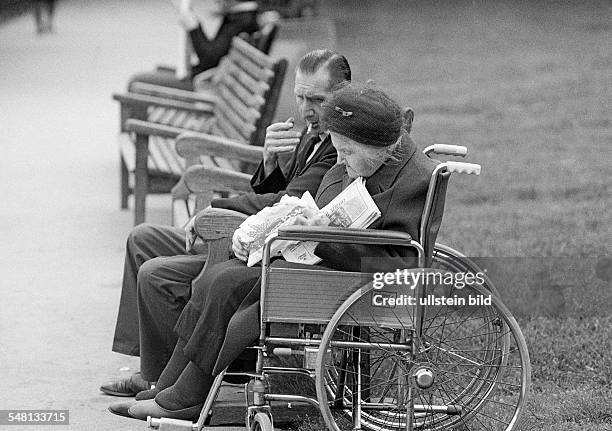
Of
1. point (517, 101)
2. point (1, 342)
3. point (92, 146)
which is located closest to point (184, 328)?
point (1, 342)

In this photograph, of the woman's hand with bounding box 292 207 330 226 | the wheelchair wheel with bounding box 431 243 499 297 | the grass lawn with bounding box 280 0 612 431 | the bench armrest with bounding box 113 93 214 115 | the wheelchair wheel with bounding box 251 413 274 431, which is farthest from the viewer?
the bench armrest with bounding box 113 93 214 115

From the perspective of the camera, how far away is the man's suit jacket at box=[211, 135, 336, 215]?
494 cm

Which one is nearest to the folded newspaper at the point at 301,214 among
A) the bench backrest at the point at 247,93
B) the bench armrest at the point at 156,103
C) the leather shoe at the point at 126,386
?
the leather shoe at the point at 126,386

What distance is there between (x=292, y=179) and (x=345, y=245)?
35.7 inches

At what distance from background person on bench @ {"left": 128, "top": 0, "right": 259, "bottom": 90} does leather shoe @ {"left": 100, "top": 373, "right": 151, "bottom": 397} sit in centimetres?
547

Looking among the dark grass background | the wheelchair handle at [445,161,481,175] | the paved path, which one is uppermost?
the wheelchair handle at [445,161,481,175]

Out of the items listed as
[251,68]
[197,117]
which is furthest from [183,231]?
[197,117]

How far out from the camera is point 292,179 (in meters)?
5.14

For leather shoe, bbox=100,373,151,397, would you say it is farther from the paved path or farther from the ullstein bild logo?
the ullstein bild logo

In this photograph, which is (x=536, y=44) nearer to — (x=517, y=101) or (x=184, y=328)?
(x=517, y=101)

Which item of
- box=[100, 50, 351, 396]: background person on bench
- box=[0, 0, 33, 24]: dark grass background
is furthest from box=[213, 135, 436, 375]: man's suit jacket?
box=[0, 0, 33, 24]: dark grass background

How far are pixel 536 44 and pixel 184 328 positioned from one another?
13610 mm

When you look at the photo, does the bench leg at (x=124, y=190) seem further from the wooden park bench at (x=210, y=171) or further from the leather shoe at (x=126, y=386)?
the leather shoe at (x=126, y=386)

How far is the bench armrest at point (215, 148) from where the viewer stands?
6.42 meters
